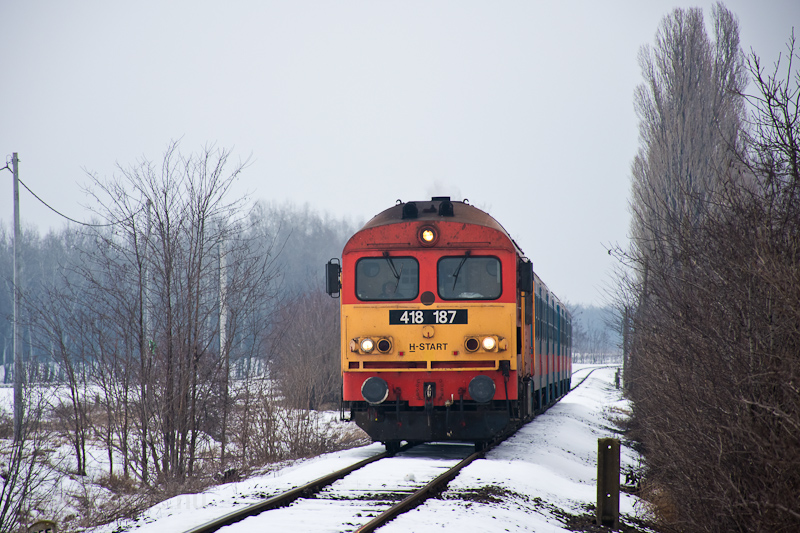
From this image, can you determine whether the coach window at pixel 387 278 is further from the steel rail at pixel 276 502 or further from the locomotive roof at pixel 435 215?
the steel rail at pixel 276 502

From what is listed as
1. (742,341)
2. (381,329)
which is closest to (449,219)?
(381,329)

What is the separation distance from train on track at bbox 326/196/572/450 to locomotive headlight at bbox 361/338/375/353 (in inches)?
0.5

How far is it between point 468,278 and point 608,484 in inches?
155

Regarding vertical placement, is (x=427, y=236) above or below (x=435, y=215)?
below

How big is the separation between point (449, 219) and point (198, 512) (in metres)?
5.57

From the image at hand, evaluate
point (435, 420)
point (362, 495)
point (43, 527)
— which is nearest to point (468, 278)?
point (435, 420)

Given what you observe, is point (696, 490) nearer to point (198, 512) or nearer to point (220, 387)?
point (198, 512)

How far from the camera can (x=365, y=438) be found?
53.4 feet

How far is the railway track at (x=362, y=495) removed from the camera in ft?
19.8

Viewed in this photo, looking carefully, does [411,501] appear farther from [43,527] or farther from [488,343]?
[488,343]

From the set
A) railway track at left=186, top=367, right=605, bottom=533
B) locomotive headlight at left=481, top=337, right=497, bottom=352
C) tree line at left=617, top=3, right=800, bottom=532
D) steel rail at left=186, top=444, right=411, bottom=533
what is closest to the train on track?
locomotive headlight at left=481, top=337, right=497, bottom=352

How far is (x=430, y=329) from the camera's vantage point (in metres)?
10.4

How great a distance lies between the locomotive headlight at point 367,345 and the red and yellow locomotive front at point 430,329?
14mm

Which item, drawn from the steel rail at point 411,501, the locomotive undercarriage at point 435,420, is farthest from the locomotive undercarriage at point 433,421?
the steel rail at point 411,501
